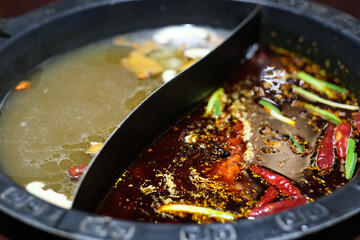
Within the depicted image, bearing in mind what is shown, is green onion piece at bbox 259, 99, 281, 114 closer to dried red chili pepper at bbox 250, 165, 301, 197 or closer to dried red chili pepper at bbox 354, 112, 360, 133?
dried red chili pepper at bbox 354, 112, 360, 133

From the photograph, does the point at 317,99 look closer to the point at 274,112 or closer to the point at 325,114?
the point at 325,114

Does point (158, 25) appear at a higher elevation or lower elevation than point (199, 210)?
higher

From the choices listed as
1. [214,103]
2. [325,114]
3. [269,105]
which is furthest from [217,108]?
[325,114]

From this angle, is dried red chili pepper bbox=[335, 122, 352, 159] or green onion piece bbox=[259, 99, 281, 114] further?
green onion piece bbox=[259, 99, 281, 114]

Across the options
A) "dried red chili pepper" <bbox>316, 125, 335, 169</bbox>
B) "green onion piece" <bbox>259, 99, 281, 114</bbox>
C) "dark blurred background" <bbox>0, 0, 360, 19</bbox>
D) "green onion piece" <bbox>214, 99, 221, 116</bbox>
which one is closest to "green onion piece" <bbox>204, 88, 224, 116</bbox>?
"green onion piece" <bbox>214, 99, 221, 116</bbox>

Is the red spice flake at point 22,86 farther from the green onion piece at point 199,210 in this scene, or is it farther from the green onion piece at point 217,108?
the green onion piece at point 199,210

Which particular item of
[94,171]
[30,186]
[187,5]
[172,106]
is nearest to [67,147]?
[30,186]

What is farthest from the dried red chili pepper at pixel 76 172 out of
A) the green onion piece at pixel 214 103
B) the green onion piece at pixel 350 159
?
the green onion piece at pixel 350 159
